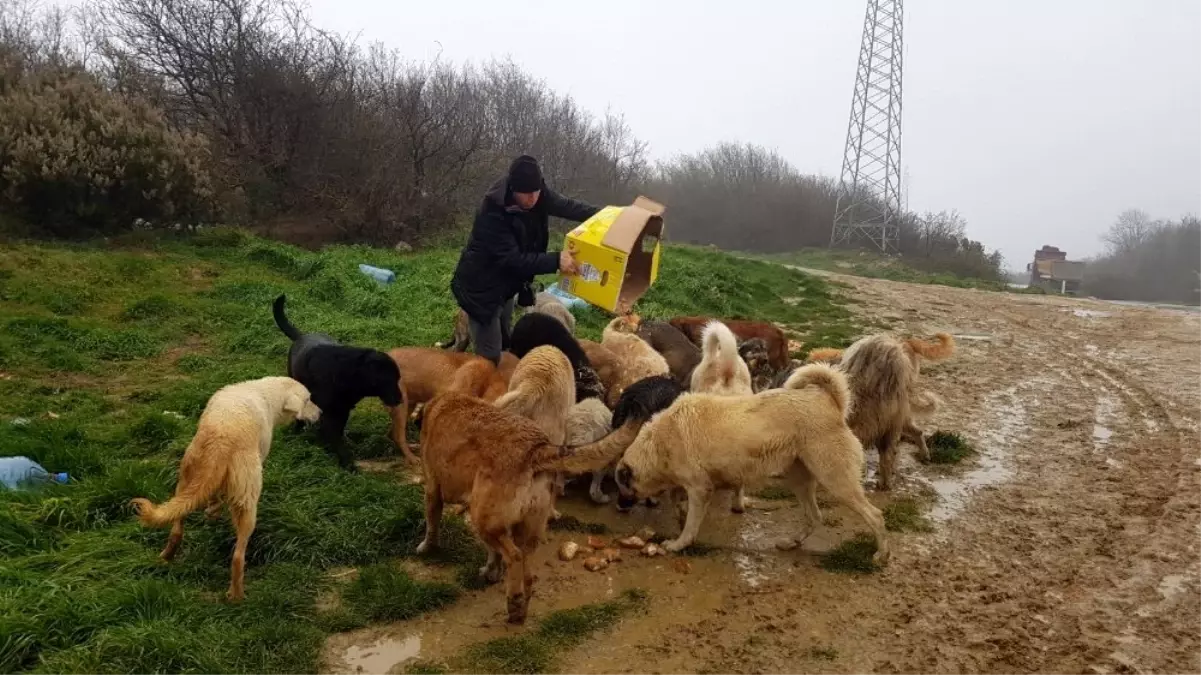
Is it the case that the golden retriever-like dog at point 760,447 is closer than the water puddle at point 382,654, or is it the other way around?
the water puddle at point 382,654

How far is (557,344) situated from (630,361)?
0.86 m

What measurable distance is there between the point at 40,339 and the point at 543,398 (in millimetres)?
6887

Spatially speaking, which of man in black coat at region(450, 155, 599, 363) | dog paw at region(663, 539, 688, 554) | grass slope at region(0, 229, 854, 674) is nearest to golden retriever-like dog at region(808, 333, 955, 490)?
dog paw at region(663, 539, 688, 554)

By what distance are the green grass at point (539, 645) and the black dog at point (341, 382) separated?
2.64m

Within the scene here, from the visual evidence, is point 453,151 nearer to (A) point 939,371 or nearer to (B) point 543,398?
(A) point 939,371

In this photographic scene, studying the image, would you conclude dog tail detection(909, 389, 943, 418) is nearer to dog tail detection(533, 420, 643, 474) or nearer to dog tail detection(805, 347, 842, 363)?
dog tail detection(805, 347, 842, 363)

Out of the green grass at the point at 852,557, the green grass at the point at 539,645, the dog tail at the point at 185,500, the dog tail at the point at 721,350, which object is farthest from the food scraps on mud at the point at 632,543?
the dog tail at the point at 185,500

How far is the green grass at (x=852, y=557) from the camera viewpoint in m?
5.10

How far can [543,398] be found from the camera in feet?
18.9

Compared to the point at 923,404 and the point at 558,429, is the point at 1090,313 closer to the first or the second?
the point at 923,404

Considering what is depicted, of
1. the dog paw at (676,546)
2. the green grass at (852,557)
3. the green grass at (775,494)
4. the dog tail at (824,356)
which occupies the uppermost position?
the dog tail at (824,356)

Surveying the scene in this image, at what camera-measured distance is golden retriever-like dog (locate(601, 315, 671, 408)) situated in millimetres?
7465

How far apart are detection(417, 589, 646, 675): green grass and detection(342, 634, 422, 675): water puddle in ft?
0.44

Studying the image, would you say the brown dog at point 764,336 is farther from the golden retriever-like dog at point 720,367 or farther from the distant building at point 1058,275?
the distant building at point 1058,275
